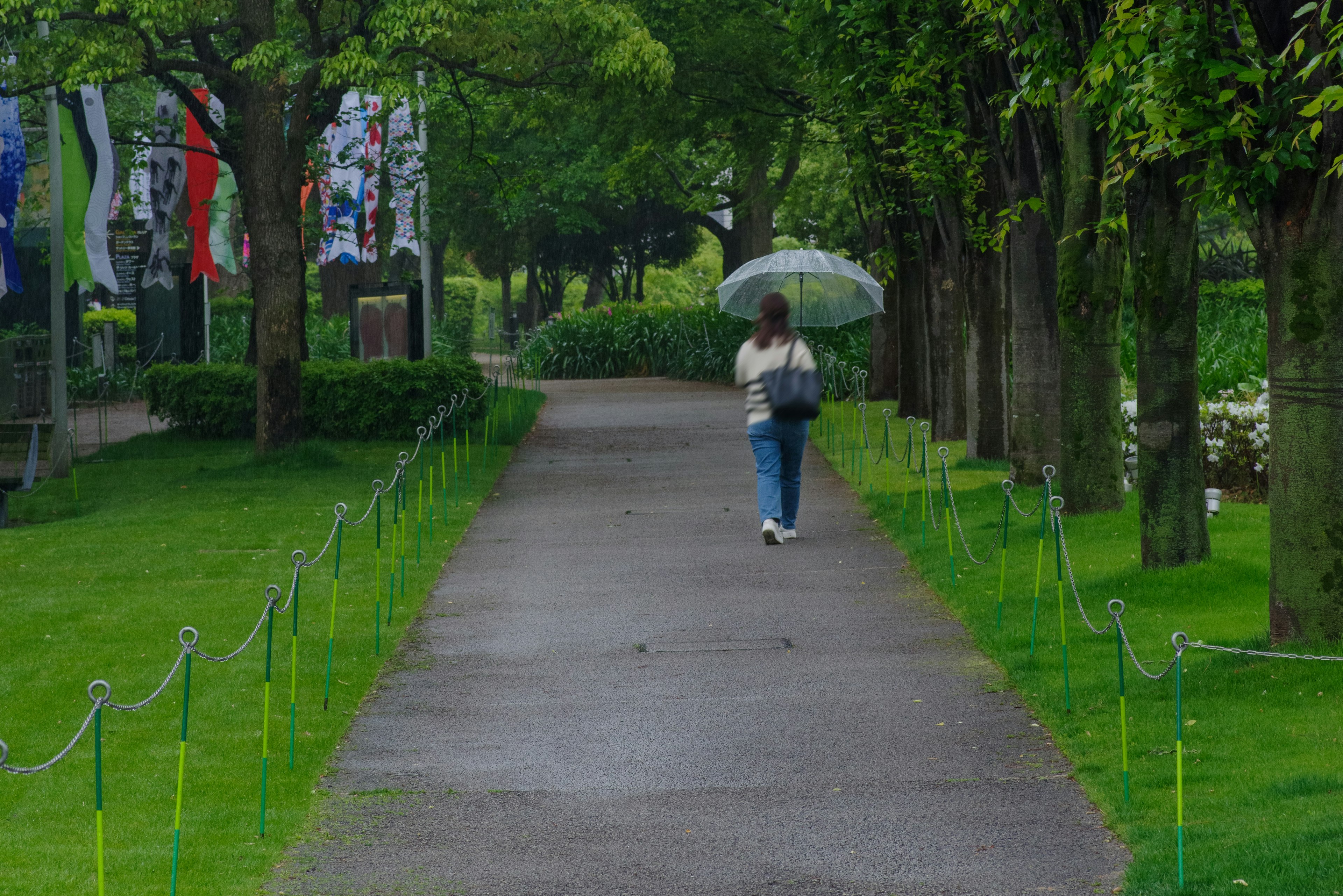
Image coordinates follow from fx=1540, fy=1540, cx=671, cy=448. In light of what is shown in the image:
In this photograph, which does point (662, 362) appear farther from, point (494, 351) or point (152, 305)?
point (494, 351)

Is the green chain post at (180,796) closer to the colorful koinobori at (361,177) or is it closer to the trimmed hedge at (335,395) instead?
the trimmed hedge at (335,395)

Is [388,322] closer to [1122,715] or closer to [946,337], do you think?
[946,337]

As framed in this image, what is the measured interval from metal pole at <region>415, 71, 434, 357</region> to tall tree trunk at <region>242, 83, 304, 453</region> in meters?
4.20

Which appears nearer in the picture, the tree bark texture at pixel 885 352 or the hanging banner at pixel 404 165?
the hanging banner at pixel 404 165

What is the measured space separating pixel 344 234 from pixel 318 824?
2030 centimetres

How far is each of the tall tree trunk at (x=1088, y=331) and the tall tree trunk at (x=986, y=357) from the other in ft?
14.0

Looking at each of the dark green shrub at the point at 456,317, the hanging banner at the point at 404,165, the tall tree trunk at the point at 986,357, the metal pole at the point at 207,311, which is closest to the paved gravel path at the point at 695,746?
the tall tree trunk at the point at 986,357

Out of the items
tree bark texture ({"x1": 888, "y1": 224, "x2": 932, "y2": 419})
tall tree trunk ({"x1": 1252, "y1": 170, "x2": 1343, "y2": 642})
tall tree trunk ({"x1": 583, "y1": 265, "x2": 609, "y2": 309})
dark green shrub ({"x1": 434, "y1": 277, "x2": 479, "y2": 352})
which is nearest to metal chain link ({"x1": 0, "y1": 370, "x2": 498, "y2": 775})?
tall tree trunk ({"x1": 1252, "y1": 170, "x2": 1343, "y2": 642})

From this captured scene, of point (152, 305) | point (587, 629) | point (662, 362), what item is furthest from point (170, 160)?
point (587, 629)

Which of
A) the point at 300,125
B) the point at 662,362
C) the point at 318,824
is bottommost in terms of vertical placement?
Result: the point at 318,824

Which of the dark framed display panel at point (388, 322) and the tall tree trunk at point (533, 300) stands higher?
the tall tree trunk at point (533, 300)

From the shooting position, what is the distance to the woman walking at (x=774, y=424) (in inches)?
419

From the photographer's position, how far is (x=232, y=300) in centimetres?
4316

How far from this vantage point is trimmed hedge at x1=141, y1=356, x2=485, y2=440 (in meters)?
19.8
